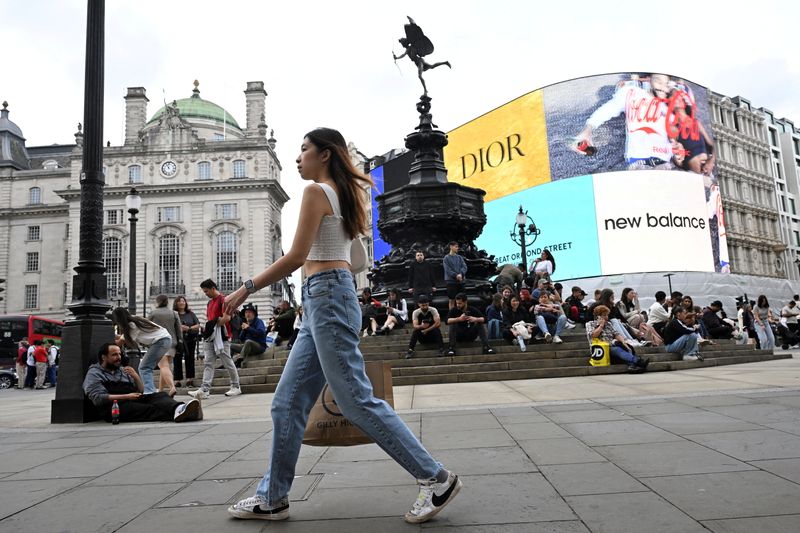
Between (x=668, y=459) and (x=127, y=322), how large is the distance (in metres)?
6.90

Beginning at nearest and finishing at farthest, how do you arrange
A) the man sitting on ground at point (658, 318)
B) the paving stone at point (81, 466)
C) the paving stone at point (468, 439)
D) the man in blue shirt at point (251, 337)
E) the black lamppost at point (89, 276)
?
1. the paving stone at point (81, 466)
2. the paving stone at point (468, 439)
3. the black lamppost at point (89, 276)
4. the man in blue shirt at point (251, 337)
5. the man sitting on ground at point (658, 318)

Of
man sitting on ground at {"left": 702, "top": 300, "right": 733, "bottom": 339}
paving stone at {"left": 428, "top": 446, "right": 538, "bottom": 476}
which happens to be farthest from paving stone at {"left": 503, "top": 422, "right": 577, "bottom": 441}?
man sitting on ground at {"left": 702, "top": 300, "right": 733, "bottom": 339}

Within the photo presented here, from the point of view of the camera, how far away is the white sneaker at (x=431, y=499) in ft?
8.34

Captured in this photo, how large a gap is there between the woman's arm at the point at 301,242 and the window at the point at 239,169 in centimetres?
5670

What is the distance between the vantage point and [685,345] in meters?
11.1

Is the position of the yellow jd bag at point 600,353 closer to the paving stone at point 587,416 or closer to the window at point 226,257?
the paving stone at point 587,416

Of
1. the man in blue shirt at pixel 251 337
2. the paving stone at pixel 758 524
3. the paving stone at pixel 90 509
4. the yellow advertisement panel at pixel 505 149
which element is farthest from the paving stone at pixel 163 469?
the yellow advertisement panel at pixel 505 149

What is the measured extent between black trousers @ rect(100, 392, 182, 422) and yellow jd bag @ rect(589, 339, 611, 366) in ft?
22.0

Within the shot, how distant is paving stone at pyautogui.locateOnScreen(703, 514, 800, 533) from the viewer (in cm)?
228

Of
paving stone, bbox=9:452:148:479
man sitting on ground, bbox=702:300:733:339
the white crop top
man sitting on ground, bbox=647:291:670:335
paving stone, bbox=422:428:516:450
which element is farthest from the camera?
man sitting on ground, bbox=702:300:733:339

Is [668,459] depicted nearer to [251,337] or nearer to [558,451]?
[558,451]

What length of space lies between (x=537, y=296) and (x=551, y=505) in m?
10.9

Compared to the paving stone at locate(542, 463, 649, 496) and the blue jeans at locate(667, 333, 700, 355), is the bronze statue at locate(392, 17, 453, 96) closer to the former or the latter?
the blue jeans at locate(667, 333, 700, 355)

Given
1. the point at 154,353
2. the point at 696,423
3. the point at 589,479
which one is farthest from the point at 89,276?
the point at 696,423
